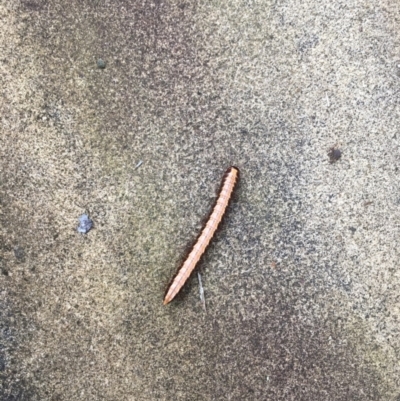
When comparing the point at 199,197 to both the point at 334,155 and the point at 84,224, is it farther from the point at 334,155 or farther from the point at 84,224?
the point at 334,155

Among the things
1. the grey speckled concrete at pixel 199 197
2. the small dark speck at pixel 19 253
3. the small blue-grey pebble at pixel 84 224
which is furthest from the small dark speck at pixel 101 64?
the small dark speck at pixel 19 253

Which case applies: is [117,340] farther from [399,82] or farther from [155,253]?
[399,82]

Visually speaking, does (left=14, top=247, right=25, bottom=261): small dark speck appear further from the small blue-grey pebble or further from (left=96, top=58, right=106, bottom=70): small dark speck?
(left=96, top=58, right=106, bottom=70): small dark speck

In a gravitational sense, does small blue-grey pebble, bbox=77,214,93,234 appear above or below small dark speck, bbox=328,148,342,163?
above

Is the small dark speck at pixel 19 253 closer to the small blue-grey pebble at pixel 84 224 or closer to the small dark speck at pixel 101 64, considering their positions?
the small blue-grey pebble at pixel 84 224

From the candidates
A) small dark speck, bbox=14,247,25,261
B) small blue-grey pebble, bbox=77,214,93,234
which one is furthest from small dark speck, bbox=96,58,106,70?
small dark speck, bbox=14,247,25,261

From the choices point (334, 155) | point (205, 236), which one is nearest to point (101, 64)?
point (205, 236)
